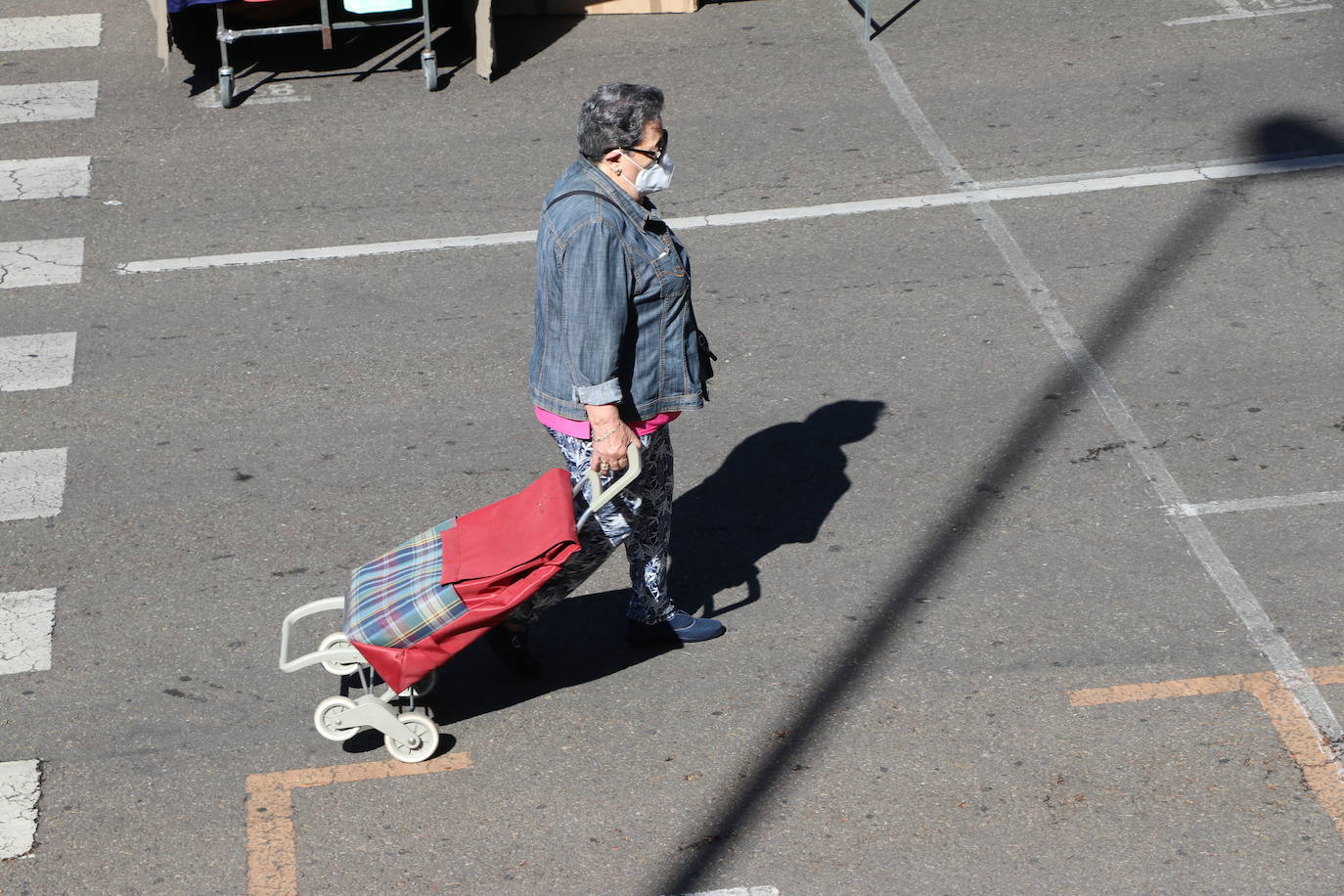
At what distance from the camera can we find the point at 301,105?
418 inches

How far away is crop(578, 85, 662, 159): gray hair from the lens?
485 cm

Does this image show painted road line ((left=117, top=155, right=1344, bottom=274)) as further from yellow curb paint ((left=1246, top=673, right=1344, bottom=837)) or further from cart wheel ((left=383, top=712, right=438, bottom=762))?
yellow curb paint ((left=1246, top=673, right=1344, bottom=837))

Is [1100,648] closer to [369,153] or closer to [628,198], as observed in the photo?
[628,198]

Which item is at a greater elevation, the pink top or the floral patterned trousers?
the pink top

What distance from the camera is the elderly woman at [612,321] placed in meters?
4.85

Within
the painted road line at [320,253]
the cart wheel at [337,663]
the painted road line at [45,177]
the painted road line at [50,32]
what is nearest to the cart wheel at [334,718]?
the cart wheel at [337,663]

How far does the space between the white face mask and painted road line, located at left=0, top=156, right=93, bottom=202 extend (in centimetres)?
571

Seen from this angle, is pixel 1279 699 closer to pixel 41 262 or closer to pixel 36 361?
pixel 36 361

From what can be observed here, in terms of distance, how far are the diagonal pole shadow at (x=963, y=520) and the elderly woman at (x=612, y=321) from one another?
93 cm

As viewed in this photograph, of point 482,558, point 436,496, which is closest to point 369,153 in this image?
point 436,496

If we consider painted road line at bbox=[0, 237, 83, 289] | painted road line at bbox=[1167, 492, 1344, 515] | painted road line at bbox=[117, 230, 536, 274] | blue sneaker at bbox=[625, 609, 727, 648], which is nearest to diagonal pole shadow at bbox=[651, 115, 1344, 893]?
blue sneaker at bbox=[625, 609, 727, 648]

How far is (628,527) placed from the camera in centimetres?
529

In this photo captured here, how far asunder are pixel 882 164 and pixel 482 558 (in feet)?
17.7

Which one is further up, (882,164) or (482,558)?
(482,558)
